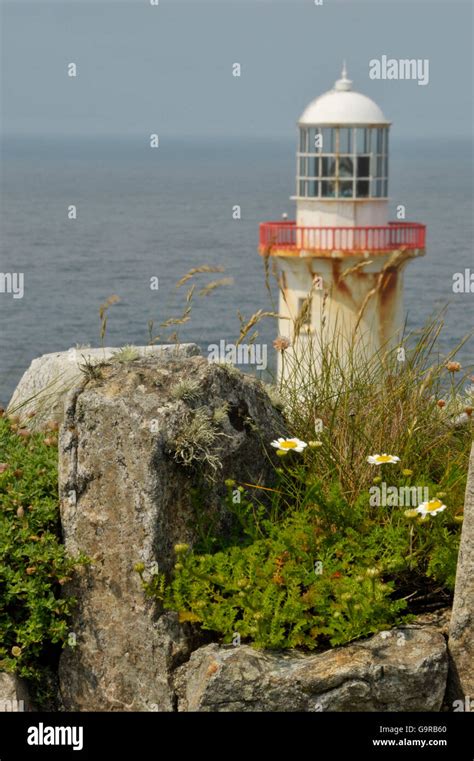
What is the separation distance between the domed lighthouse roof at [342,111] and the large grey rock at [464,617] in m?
20.6

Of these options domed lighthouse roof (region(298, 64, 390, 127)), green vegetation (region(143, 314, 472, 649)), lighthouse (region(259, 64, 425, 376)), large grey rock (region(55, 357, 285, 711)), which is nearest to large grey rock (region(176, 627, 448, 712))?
green vegetation (region(143, 314, 472, 649))

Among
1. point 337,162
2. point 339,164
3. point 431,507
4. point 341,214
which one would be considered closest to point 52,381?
point 431,507

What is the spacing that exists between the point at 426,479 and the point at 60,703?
2208mm

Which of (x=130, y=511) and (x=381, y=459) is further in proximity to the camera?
(x=381, y=459)

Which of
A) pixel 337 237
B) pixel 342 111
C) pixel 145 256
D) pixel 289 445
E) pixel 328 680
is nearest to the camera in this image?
pixel 328 680

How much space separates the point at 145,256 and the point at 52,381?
154 feet

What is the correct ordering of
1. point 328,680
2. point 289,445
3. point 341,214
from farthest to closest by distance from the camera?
1. point 341,214
2. point 289,445
3. point 328,680

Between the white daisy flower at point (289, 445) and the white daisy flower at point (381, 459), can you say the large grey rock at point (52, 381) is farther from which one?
the white daisy flower at point (381, 459)

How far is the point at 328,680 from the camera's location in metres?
4.94

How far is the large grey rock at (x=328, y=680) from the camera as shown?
195 inches

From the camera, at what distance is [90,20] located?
383 feet

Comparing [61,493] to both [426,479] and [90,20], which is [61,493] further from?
[90,20]

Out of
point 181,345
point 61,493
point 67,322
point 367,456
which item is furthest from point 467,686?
point 67,322

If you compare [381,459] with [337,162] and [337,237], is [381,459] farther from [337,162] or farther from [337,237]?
[337,162]
